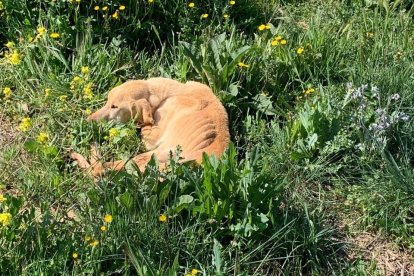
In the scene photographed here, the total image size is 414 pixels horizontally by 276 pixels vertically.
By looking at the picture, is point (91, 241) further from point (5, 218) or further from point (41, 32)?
point (41, 32)

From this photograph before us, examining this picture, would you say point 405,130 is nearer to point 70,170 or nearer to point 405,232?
point 405,232

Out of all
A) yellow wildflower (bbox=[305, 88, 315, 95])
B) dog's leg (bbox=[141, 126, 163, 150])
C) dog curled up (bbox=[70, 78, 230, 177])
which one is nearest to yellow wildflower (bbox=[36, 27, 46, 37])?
dog curled up (bbox=[70, 78, 230, 177])

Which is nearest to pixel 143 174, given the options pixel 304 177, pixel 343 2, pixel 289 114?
pixel 304 177

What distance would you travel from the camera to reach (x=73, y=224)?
3525 mm

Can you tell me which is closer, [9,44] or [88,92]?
[88,92]

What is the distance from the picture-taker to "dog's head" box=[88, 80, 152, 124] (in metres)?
4.25

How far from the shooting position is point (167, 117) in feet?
14.3

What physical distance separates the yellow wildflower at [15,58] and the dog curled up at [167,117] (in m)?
0.63

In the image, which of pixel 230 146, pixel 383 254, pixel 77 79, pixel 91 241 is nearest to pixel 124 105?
pixel 77 79

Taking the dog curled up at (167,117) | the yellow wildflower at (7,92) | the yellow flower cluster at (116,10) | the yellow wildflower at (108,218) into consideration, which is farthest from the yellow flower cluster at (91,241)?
the yellow flower cluster at (116,10)

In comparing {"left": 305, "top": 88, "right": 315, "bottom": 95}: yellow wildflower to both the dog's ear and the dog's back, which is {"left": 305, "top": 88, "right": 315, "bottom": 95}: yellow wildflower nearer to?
the dog's back

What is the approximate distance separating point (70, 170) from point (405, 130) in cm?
200

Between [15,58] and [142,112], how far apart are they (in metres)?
0.89

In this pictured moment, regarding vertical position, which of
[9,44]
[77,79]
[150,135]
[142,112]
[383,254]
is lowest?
[383,254]
